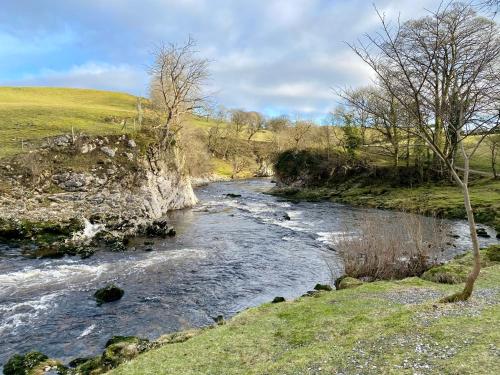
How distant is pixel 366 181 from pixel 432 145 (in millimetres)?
62486

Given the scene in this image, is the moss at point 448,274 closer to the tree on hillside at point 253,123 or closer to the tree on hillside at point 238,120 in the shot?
the tree on hillside at point 238,120

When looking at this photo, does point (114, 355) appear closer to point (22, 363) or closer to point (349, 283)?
point (22, 363)

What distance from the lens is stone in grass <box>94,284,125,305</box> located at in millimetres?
21984

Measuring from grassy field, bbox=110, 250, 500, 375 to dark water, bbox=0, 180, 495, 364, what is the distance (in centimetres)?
462

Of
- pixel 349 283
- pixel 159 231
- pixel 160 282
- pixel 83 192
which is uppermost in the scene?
pixel 83 192

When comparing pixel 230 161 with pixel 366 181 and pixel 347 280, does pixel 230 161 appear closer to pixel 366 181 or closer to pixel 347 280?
pixel 366 181

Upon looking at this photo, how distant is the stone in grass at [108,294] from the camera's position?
72.1 feet

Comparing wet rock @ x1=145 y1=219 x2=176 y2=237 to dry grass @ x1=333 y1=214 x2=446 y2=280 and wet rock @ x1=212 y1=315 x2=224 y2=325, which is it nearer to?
dry grass @ x1=333 y1=214 x2=446 y2=280

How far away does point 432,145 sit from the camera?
43.8 feet

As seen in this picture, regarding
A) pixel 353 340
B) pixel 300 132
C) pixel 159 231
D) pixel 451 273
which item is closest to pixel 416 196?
pixel 159 231

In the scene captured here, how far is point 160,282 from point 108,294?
3.85 metres

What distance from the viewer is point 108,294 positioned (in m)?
22.1

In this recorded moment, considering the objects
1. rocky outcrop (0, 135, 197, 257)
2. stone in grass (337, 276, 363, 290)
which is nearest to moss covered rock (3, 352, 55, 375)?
stone in grass (337, 276, 363, 290)

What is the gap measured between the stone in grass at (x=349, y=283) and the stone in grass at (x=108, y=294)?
480 inches
